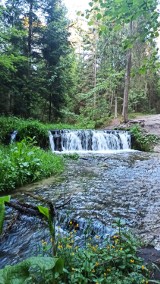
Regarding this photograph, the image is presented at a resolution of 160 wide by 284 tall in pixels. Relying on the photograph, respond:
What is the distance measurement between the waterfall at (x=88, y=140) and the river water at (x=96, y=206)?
597 cm

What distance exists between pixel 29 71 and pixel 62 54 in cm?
319

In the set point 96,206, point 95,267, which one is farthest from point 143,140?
point 95,267

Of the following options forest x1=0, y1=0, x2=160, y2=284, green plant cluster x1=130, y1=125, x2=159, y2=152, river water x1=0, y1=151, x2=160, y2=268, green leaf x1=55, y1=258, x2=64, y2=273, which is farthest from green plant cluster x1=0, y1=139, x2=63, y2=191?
green plant cluster x1=130, y1=125, x2=159, y2=152

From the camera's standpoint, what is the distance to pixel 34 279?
6.44 ft

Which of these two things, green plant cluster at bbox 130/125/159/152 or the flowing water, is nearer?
the flowing water

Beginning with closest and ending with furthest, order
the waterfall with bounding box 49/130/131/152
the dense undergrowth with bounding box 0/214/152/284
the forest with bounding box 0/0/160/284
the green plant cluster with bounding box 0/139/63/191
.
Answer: the dense undergrowth with bounding box 0/214/152/284 → the forest with bounding box 0/0/160/284 → the green plant cluster with bounding box 0/139/63/191 → the waterfall with bounding box 49/130/131/152

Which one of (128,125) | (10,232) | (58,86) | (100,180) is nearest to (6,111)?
(58,86)

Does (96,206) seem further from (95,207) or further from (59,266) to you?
(59,266)

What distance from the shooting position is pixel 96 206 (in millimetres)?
4180

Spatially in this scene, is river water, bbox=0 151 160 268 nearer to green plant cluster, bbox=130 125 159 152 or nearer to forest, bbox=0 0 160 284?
forest, bbox=0 0 160 284

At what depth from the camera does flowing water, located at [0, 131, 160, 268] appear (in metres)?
3.10

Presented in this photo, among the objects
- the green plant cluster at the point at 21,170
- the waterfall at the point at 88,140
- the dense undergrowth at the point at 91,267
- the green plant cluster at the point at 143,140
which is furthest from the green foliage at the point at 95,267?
the green plant cluster at the point at 143,140

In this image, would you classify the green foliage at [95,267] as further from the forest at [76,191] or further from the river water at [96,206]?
the river water at [96,206]

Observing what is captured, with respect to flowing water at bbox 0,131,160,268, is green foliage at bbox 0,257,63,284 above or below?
above
